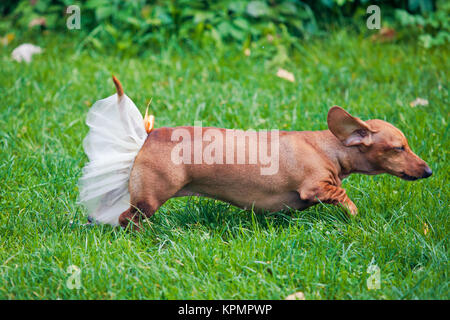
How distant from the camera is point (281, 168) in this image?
252 cm

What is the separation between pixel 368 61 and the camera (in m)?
4.76

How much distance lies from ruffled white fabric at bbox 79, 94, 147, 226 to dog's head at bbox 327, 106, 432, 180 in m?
0.97

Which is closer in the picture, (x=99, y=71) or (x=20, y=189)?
(x=20, y=189)

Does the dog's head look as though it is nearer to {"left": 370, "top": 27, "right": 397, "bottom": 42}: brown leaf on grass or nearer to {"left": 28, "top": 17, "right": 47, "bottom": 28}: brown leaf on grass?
{"left": 370, "top": 27, "right": 397, "bottom": 42}: brown leaf on grass

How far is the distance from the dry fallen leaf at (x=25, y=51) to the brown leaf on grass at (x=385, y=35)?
333 cm

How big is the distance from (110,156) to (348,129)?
117 centimetres

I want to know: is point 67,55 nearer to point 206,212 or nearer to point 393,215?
point 206,212

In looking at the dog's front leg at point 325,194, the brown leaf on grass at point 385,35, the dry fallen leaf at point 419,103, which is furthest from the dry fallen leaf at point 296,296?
the brown leaf on grass at point 385,35

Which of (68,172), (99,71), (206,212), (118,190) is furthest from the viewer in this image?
(99,71)

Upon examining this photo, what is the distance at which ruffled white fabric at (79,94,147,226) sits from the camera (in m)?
2.51

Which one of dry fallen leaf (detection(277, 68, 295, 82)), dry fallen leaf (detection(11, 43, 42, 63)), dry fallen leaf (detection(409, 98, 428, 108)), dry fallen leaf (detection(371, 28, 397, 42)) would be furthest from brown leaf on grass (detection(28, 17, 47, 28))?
dry fallen leaf (detection(409, 98, 428, 108))
